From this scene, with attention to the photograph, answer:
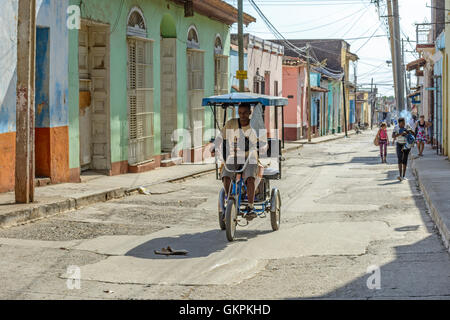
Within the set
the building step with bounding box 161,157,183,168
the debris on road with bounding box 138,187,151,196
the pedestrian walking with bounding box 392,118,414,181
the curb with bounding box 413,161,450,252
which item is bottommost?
the curb with bounding box 413,161,450,252

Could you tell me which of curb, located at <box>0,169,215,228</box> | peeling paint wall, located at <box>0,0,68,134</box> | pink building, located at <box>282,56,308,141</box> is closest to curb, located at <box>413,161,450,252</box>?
curb, located at <box>0,169,215,228</box>

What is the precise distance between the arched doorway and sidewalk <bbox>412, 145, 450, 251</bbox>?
6765mm

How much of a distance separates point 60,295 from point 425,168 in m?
14.0

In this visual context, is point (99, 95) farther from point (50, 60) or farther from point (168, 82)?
point (168, 82)

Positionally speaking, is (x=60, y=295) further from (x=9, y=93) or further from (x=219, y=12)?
(x=219, y=12)

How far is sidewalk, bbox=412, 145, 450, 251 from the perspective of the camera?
9.36 metres

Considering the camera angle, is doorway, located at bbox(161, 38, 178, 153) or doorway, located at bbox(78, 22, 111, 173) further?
doorway, located at bbox(161, 38, 178, 153)

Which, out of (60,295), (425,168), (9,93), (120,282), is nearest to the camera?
(60,295)

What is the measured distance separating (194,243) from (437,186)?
6.73 metres

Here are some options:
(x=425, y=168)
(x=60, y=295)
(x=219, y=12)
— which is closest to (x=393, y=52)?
(x=219, y=12)

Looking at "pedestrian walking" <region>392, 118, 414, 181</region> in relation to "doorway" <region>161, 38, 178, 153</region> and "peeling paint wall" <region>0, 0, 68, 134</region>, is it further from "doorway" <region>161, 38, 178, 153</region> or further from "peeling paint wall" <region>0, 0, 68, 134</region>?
"peeling paint wall" <region>0, 0, 68, 134</region>

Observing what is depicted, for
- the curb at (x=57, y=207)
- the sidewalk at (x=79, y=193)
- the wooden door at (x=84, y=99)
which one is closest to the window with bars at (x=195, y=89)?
the sidewalk at (x=79, y=193)

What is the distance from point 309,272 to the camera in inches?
277

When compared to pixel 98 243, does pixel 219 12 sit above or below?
above
